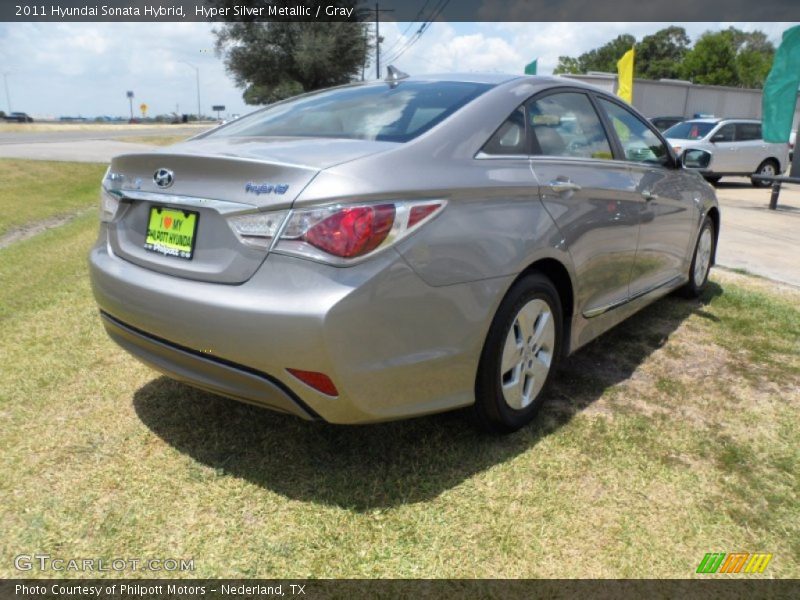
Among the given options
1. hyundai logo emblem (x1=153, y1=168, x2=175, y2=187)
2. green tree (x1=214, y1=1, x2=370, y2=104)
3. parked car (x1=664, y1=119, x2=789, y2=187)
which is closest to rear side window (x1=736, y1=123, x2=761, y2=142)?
parked car (x1=664, y1=119, x2=789, y2=187)

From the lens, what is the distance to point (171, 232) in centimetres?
236

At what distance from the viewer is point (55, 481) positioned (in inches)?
96.1

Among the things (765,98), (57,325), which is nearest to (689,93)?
(765,98)

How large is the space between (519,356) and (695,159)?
2666 mm

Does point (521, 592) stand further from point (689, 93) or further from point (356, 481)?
point (689, 93)

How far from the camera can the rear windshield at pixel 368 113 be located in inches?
100

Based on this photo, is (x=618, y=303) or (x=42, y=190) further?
(x=42, y=190)

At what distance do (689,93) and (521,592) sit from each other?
33.4m

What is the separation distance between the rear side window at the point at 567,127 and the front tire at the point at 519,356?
67 centimetres

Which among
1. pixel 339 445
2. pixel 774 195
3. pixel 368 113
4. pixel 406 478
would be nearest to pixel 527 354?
pixel 406 478

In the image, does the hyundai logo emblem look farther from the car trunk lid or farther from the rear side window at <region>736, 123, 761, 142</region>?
the rear side window at <region>736, 123, 761, 142</region>

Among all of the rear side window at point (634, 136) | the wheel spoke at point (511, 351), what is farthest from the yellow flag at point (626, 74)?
the wheel spoke at point (511, 351)

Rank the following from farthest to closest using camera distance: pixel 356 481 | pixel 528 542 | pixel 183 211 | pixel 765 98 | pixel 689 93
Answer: pixel 689 93 < pixel 765 98 < pixel 356 481 < pixel 183 211 < pixel 528 542

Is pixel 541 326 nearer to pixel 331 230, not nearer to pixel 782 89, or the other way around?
pixel 331 230
